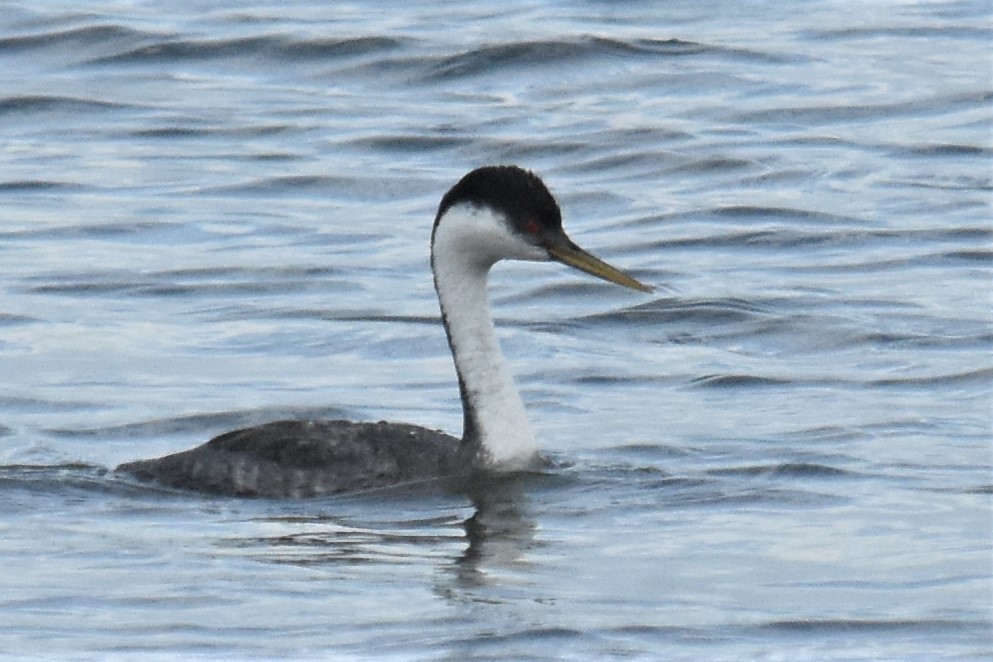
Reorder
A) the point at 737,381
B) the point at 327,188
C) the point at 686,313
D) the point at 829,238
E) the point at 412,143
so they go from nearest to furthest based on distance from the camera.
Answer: the point at 737,381, the point at 686,313, the point at 829,238, the point at 327,188, the point at 412,143

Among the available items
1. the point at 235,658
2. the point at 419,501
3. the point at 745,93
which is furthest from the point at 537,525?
the point at 745,93

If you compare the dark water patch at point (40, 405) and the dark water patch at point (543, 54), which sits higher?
the dark water patch at point (543, 54)

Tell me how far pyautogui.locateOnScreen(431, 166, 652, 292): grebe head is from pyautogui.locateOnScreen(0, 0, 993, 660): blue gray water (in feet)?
3.21

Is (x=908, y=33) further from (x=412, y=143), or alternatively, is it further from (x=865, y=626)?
(x=865, y=626)

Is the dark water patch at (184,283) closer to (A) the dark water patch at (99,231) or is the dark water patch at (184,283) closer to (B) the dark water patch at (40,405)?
(A) the dark water patch at (99,231)

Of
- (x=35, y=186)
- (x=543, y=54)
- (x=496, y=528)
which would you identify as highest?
(x=543, y=54)

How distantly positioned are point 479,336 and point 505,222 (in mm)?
666

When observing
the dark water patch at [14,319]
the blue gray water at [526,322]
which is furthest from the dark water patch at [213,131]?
the dark water patch at [14,319]

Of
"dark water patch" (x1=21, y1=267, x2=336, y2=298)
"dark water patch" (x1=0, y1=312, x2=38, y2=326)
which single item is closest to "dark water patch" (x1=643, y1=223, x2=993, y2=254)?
"dark water patch" (x1=21, y1=267, x2=336, y2=298)

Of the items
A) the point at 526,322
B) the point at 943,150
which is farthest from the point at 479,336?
the point at 943,150

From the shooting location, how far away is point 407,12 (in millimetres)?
27922

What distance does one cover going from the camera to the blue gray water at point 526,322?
9258mm

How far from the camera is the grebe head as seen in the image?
1085 cm

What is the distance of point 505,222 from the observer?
35.8 ft
